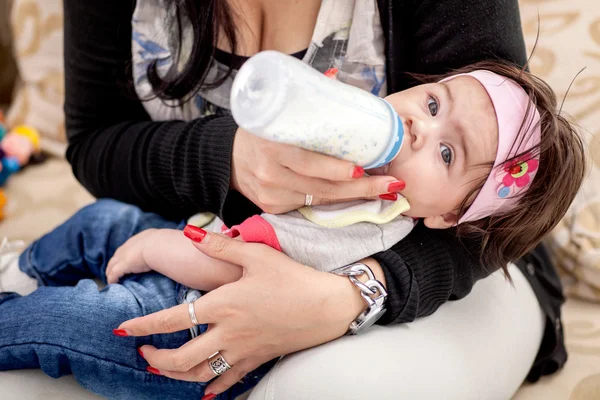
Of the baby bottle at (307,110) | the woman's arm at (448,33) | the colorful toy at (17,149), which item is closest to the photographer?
the baby bottle at (307,110)

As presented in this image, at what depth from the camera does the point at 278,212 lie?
3.03 ft

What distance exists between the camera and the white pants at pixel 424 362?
2.74 ft

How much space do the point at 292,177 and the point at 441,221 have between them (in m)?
0.28

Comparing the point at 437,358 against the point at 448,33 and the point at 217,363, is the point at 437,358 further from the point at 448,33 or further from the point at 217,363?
the point at 448,33

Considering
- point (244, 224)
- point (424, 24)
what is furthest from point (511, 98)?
point (244, 224)

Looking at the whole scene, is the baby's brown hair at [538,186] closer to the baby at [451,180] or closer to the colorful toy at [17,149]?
the baby at [451,180]

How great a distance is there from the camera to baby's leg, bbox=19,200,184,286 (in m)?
1.12

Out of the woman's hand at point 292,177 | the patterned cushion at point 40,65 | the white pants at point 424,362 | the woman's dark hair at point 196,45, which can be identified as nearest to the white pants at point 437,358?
the white pants at point 424,362

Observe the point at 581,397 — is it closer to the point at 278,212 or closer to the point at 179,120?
the point at 278,212

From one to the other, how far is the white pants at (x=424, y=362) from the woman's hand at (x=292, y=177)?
221 millimetres

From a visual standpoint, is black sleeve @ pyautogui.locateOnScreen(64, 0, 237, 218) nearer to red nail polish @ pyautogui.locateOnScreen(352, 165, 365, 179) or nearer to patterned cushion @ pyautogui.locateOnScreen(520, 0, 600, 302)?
red nail polish @ pyautogui.locateOnScreen(352, 165, 365, 179)

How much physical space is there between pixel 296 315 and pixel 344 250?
5.0 inches

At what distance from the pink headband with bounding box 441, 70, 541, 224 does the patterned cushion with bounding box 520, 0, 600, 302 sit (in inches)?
15.6

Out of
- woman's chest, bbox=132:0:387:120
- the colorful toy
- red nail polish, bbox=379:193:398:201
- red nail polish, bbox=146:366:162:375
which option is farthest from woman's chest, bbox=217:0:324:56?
the colorful toy
